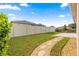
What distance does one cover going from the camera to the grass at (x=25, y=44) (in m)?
2.51

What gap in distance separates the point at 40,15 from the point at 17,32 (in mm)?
410

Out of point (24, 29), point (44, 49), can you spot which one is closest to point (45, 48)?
point (44, 49)

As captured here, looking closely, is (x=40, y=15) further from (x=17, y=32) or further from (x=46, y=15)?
(x=17, y=32)

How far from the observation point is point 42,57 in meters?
2.49

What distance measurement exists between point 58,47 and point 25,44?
469mm

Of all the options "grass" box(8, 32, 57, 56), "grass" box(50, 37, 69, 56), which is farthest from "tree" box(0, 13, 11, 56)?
"grass" box(50, 37, 69, 56)

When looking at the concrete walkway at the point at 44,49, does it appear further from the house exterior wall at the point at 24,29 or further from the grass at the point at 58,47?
the house exterior wall at the point at 24,29

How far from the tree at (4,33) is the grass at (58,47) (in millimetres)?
651

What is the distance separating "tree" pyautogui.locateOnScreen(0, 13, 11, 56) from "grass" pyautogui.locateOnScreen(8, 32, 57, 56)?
70 millimetres

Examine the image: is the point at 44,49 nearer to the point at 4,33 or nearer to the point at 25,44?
the point at 25,44

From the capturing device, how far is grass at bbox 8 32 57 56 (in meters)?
2.51

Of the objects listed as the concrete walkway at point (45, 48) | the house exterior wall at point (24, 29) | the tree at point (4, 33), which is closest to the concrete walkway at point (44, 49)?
the concrete walkway at point (45, 48)

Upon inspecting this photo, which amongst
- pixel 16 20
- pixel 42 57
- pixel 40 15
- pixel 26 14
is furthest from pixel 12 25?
pixel 42 57

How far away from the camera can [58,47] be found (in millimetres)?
2521
